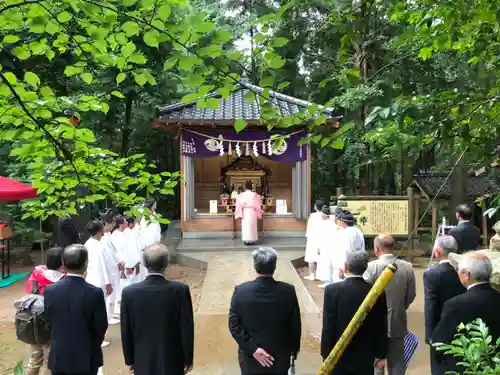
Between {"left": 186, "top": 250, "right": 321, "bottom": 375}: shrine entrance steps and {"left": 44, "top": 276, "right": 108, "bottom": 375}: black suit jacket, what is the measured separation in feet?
5.37

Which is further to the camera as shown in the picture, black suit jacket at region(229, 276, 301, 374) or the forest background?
black suit jacket at region(229, 276, 301, 374)

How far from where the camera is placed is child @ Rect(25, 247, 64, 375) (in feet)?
12.0

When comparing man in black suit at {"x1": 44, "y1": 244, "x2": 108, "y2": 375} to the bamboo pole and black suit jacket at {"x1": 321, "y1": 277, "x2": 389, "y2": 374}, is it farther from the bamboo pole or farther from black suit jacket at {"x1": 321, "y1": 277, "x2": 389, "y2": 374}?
the bamboo pole

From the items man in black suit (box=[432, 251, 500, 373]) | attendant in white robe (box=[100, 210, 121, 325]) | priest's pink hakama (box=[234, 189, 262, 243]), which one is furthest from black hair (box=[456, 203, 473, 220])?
priest's pink hakama (box=[234, 189, 262, 243])

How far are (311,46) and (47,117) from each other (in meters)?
12.8

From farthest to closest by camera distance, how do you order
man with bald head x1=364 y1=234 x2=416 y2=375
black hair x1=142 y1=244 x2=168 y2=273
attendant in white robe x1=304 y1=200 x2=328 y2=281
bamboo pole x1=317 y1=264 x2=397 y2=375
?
attendant in white robe x1=304 y1=200 x2=328 y2=281, man with bald head x1=364 y1=234 x2=416 y2=375, black hair x1=142 y1=244 x2=168 y2=273, bamboo pole x1=317 y1=264 x2=397 y2=375

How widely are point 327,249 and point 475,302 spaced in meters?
5.30

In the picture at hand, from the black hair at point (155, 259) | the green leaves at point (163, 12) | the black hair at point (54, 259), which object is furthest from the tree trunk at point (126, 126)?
the green leaves at point (163, 12)

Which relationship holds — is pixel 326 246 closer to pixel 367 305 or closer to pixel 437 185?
pixel 437 185

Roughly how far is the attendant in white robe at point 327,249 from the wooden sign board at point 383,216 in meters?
1.56

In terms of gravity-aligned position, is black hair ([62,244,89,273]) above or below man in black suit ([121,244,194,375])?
above

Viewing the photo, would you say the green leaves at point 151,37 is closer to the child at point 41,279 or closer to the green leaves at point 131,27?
the green leaves at point 131,27

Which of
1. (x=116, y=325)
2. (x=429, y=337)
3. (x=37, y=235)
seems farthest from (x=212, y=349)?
(x=37, y=235)

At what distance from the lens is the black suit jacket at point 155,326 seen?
121 inches
